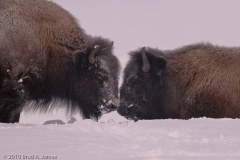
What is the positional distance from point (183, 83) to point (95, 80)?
4.94 feet

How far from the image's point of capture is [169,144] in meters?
4.11

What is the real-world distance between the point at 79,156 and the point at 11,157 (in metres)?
0.52

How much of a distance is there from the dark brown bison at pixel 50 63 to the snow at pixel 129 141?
90.9 inches

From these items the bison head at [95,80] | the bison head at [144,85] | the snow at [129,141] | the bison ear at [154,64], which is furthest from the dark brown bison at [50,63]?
the snow at [129,141]

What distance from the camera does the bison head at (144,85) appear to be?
8.19 meters

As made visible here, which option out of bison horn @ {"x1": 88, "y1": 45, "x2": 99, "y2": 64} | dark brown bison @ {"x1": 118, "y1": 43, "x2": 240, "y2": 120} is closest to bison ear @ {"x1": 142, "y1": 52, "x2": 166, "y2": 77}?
dark brown bison @ {"x1": 118, "y1": 43, "x2": 240, "y2": 120}

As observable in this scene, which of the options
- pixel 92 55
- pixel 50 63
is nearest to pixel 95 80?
pixel 92 55

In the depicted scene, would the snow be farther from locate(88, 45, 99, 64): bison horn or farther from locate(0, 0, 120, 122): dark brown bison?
locate(88, 45, 99, 64): bison horn

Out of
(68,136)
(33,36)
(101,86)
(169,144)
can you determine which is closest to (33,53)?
(33,36)

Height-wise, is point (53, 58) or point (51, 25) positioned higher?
point (51, 25)

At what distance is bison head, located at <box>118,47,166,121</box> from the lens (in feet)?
26.9

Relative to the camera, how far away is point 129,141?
14.5ft

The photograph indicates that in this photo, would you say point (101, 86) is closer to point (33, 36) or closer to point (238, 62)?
point (33, 36)

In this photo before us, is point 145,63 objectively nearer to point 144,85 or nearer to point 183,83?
point 144,85
